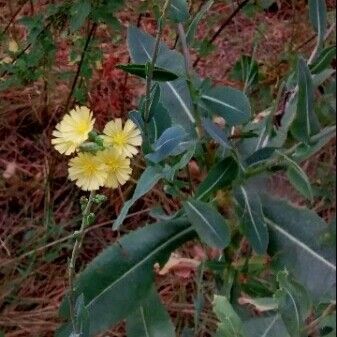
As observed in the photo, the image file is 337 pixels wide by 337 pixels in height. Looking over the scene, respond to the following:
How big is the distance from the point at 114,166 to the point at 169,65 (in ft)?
1.31

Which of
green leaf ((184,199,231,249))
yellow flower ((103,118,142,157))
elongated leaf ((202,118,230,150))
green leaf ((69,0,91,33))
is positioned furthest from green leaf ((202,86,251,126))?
green leaf ((69,0,91,33))

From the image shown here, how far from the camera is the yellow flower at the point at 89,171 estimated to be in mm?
1077

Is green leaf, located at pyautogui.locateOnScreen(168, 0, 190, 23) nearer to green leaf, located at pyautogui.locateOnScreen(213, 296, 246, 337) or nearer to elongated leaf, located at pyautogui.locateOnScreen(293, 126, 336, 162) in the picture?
elongated leaf, located at pyautogui.locateOnScreen(293, 126, 336, 162)

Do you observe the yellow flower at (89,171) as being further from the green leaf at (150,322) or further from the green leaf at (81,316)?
the green leaf at (150,322)

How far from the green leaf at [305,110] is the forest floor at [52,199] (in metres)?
0.74

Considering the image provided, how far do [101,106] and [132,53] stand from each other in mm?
791

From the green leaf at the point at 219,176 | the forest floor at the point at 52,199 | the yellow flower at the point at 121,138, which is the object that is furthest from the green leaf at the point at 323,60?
the forest floor at the point at 52,199

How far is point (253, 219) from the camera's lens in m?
1.41

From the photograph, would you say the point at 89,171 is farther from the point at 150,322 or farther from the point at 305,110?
the point at 150,322

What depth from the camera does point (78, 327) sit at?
110 centimetres

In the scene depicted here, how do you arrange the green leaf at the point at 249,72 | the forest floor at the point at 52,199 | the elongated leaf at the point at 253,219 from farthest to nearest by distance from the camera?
the forest floor at the point at 52,199 → the green leaf at the point at 249,72 → the elongated leaf at the point at 253,219

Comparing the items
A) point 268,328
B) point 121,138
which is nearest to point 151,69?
point 121,138

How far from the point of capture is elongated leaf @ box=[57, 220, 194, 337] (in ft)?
4.79

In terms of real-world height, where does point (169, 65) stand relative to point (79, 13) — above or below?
below
